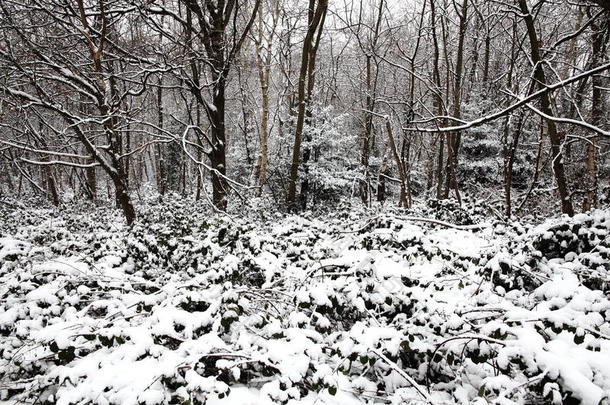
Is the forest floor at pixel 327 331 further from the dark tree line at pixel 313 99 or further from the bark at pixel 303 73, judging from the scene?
the bark at pixel 303 73

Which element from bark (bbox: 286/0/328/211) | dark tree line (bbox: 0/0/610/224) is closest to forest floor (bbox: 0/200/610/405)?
dark tree line (bbox: 0/0/610/224)

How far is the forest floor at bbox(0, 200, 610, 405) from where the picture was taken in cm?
219

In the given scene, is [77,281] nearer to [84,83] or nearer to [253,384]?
[253,384]

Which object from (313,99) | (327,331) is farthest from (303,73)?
(327,331)

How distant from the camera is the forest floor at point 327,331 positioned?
2189 mm

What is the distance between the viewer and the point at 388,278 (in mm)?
3568

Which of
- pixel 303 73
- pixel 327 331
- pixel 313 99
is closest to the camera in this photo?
pixel 327 331

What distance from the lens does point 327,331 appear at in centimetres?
309

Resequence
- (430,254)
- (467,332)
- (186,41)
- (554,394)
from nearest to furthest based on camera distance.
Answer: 1. (554,394)
2. (467,332)
3. (430,254)
4. (186,41)

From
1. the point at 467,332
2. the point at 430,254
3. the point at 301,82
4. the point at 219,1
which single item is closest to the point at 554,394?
the point at 467,332

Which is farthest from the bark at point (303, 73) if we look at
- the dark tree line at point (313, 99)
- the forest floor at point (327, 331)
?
the forest floor at point (327, 331)

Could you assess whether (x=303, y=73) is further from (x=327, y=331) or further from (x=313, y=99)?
(x=327, y=331)

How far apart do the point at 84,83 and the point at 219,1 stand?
3493mm

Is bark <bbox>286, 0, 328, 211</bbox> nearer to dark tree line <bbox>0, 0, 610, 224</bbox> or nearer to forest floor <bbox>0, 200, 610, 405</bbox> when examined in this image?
dark tree line <bbox>0, 0, 610, 224</bbox>
